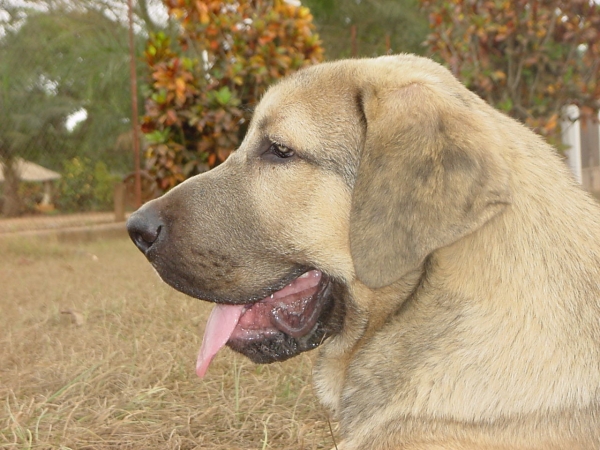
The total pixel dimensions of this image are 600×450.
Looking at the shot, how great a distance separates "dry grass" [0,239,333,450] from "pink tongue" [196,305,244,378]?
0.43m

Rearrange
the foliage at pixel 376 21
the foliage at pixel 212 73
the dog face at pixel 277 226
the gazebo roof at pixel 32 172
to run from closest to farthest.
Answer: the dog face at pixel 277 226
the foliage at pixel 212 73
the gazebo roof at pixel 32 172
the foliage at pixel 376 21

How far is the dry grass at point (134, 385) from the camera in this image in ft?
9.78

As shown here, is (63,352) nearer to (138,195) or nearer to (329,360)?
(329,360)

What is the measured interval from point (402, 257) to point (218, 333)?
904mm

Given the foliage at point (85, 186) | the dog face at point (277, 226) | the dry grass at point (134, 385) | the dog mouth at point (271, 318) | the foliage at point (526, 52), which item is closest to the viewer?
the dog face at point (277, 226)

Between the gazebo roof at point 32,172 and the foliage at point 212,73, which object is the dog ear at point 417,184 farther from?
the gazebo roof at point 32,172

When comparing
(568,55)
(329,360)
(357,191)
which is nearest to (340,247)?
(357,191)

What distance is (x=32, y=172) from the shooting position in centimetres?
992

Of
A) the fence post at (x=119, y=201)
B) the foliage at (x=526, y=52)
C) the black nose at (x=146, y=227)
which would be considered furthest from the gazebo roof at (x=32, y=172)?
the black nose at (x=146, y=227)

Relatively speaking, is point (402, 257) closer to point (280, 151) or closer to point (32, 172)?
point (280, 151)

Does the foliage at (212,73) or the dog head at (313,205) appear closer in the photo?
the dog head at (313,205)

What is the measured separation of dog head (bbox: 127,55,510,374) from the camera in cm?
225

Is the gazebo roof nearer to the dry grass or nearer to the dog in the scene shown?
the dry grass

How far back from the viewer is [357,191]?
2357 millimetres
